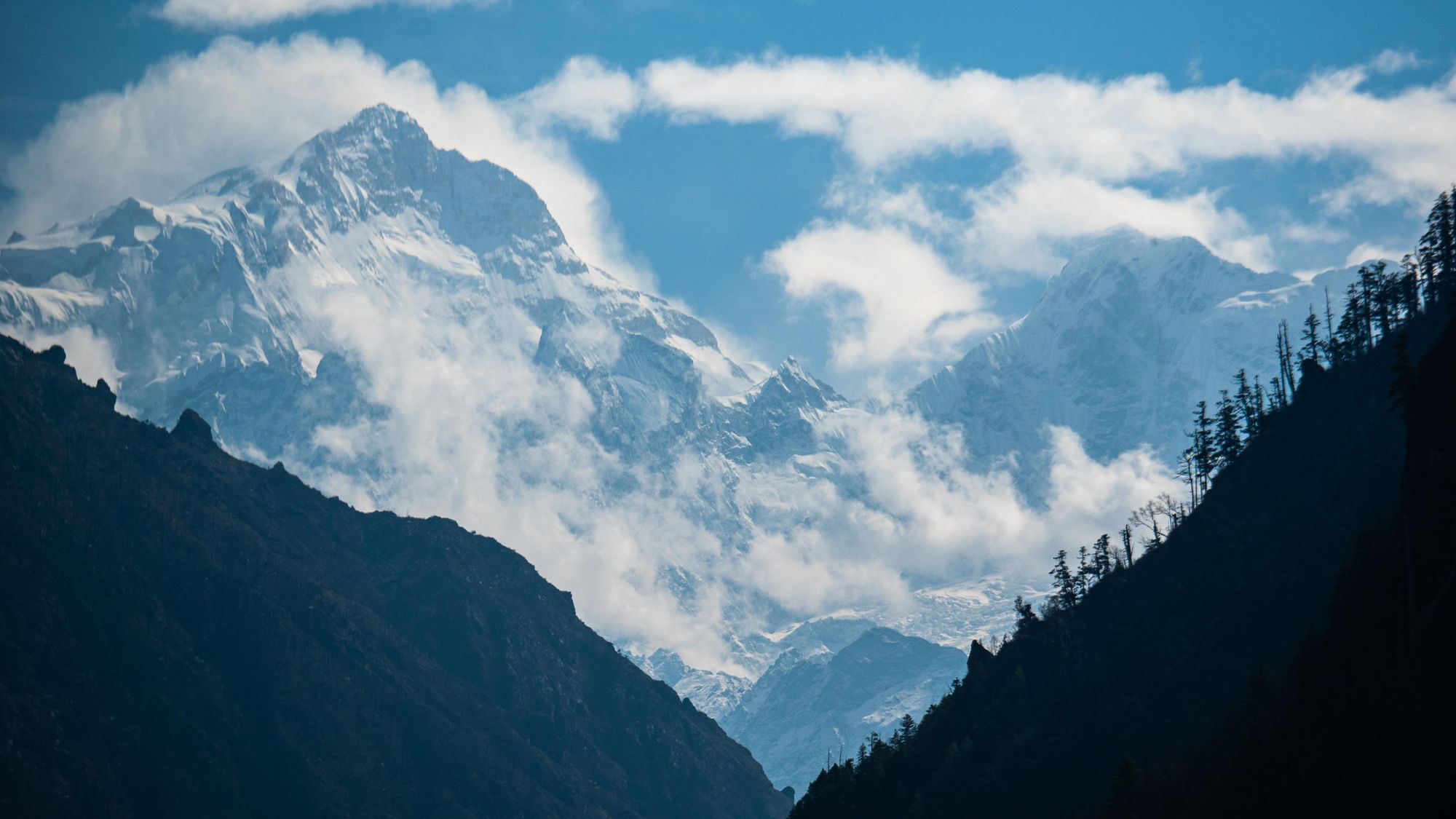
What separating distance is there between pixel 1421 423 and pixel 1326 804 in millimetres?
33842

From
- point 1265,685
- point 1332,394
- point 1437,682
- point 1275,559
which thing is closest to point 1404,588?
point 1437,682

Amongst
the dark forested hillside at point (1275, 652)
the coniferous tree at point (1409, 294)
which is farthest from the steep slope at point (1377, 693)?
the coniferous tree at point (1409, 294)

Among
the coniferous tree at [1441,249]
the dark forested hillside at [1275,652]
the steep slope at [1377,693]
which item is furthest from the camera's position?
the coniferous tree at [1441,249]

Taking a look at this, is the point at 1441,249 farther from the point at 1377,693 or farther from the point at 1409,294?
the point at 1377,693

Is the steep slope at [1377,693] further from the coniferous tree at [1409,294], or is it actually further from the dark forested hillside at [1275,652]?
the coniferous tree at [1409,294]

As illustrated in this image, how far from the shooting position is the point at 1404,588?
10750 centimetres

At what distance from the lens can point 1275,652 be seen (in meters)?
163

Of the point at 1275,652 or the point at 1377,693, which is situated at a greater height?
the point at 1275,652

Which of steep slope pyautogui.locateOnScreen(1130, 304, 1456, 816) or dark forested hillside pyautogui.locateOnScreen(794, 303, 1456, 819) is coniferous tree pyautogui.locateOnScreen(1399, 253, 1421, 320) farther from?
steep slope pyautogui.locateOnScreen(1130, 304, 1456, 816)

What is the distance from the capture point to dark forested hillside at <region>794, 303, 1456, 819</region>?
103500mm

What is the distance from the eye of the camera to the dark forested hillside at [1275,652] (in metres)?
104

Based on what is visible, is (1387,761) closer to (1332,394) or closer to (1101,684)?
(1101,684)

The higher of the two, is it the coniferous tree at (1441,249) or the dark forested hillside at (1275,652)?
the coniferous tree at (1441,249)

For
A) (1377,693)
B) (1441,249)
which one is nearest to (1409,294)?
(1441,249)
